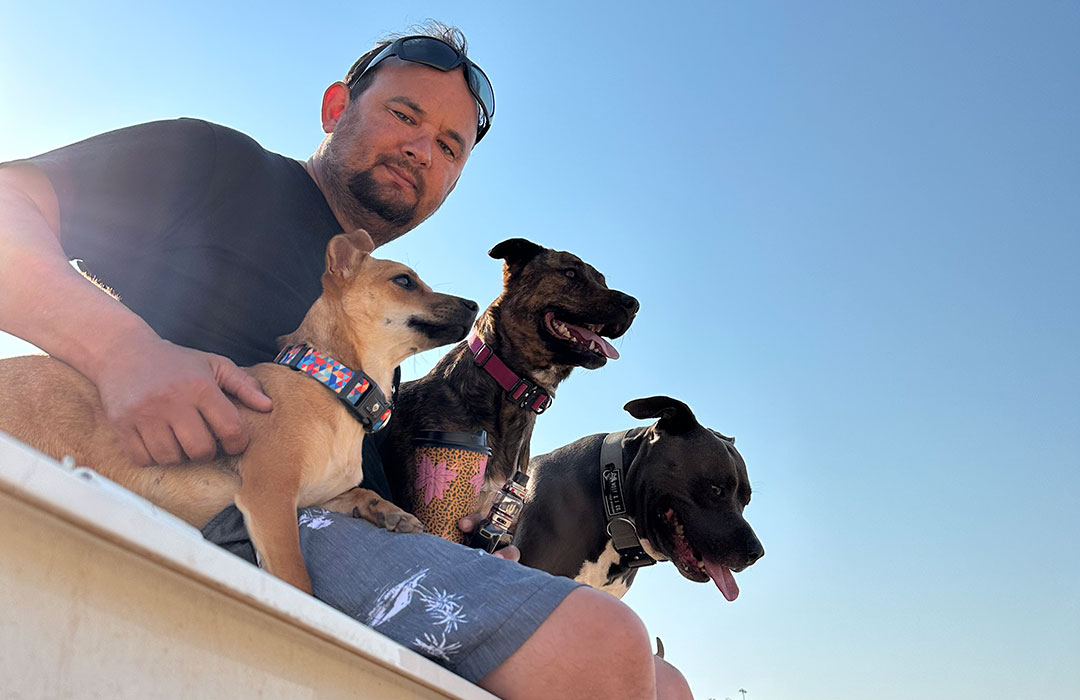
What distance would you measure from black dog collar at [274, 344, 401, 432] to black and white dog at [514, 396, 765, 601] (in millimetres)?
2197

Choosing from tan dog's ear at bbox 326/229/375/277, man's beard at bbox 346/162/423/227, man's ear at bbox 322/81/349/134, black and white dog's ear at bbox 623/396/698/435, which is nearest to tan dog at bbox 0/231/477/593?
tan dog's ear at bbox 326/229/375/277

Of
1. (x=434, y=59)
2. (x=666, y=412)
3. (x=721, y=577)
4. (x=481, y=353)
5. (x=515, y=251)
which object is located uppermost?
(x=434, y=59)

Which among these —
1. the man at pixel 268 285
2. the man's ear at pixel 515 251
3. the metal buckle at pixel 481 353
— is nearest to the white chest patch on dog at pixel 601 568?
the metal buckle at pixel 481 353

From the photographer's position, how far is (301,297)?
2.72m

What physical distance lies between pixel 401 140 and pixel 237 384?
136cm

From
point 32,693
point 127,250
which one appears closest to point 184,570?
point 32,693

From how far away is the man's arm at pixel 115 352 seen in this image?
1.88 metres

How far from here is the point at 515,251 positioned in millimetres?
4242

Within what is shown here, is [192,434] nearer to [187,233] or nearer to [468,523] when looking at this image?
[187,233]

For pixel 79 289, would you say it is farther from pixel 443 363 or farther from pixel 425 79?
pixel 443 363

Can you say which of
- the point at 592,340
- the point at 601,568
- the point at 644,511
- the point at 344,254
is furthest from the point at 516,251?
the point at 601,568

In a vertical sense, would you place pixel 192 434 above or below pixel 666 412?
below

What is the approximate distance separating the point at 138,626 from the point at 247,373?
4.87 feet

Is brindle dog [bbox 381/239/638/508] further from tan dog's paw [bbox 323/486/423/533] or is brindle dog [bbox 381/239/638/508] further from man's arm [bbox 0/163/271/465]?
man's arm [bbox 0/163/271/465]
